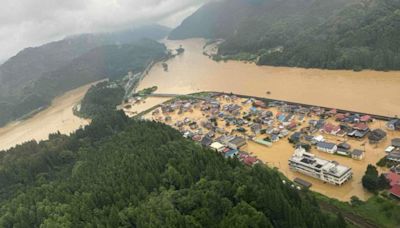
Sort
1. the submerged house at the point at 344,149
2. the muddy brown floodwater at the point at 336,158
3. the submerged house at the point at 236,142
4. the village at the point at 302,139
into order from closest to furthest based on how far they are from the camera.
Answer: the muddy brown floodwater at the point at 336,158 < the village at the point at 302,139 < the submerged house at the point at 344,149 < the submerged house at the point at 236,142

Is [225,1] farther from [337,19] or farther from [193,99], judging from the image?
[193,99]

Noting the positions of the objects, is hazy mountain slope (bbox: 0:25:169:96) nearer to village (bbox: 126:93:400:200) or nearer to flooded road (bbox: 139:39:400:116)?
flooded road (bbox: 139:39:400:116)

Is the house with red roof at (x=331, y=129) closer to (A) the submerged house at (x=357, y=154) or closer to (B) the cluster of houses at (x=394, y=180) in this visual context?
(A) the submerged house at (x=357, y=154)

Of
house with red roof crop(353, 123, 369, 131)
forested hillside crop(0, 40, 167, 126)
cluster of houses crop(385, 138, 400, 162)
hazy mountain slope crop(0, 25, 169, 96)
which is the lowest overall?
cluster of houses crop(385, 138, 400, 162)

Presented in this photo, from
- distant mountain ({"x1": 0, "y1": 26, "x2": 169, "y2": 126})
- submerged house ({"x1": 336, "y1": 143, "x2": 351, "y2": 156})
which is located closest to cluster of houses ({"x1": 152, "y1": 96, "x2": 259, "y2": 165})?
submerged house ({"x1": 336, "y1": 143, "x2": 351, "y2": 156})

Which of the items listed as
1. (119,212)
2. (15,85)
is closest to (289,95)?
(119,212)

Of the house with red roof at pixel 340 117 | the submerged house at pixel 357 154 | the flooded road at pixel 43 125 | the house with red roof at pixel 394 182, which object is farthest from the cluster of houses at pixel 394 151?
the flooded road at pixel 43 125
